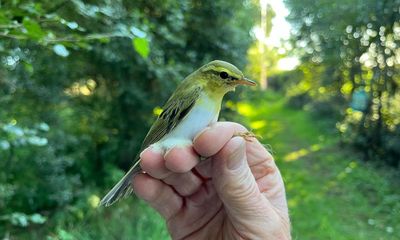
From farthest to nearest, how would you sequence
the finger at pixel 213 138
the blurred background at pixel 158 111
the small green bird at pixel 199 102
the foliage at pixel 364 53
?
the foliage at pixel 364 53
the blurred background at pixel 158 111
the small green bird at pixel 199 102
the finger at pixel 213 138

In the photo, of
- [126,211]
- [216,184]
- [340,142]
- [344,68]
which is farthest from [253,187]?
[340,142]

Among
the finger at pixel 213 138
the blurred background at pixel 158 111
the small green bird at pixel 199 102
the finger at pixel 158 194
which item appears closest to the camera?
the finger at pixel 213 138

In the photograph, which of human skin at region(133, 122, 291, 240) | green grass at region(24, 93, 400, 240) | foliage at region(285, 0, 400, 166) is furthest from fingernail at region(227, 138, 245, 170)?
Result: foliage at region(285, 0, 400, 166)

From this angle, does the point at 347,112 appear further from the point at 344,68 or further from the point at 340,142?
the point at 344,68

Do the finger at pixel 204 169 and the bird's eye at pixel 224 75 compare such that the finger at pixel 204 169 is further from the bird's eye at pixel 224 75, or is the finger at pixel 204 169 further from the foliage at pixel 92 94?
the foliage at pixel 92 94

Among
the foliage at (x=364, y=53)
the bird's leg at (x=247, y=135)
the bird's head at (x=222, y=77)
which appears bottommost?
the foliage at (x=364, y=53)

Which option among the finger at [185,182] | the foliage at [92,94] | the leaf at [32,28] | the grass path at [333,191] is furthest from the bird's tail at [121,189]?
the foliage at [92,94]
